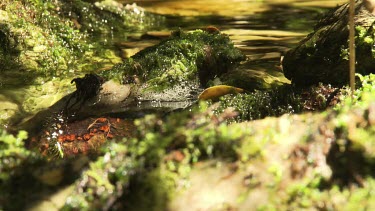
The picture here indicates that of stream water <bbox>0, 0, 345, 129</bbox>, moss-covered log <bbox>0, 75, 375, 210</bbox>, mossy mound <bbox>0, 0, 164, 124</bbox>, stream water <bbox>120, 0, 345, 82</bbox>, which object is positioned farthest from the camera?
stream water <bbox>120, 0, 345, 82</bbox>

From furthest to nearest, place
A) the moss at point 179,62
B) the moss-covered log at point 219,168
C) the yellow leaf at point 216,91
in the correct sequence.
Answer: the moss at point 179,62, the yellow leaf at point 216,91, the moss-covered log at point 219,168

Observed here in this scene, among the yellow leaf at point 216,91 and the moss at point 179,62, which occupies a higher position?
the moss at point 179,62

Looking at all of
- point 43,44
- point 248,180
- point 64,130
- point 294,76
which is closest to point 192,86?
point 294,76

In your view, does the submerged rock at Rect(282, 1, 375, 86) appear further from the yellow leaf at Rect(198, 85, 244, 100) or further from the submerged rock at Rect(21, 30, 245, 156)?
the submerged rock at Rect(21, 30, 245, 156)

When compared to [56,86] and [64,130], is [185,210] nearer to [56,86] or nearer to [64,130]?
[64,130]

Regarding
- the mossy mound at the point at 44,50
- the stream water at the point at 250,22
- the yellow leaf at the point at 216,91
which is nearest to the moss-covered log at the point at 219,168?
the yellow leaf at the point at 216,91

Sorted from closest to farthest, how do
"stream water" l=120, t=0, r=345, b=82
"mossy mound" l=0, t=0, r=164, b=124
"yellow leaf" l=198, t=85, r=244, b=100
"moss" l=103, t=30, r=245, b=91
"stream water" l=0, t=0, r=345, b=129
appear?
"yellow leaf" l=198, t=85, r=244, b=100 < "moss" l=103, t=30, r=245, b=91 < "mossy mound" l=0, t=0, r=164, b=124 < "stream water" l=0, t=0, r=345, b=129 < "stream water" l=120, t=0, r=345, b=82

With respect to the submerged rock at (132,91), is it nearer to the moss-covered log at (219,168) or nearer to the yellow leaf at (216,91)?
the yellow leaf at (216,91)

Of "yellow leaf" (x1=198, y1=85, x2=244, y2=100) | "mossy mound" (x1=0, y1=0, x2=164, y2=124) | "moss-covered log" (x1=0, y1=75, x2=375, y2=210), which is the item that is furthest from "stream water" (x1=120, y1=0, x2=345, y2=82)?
"moss-covered log" (x1=0, y1=75, x2=375, y2=210)

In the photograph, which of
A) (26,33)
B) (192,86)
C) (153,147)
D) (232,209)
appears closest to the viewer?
(232,209)
